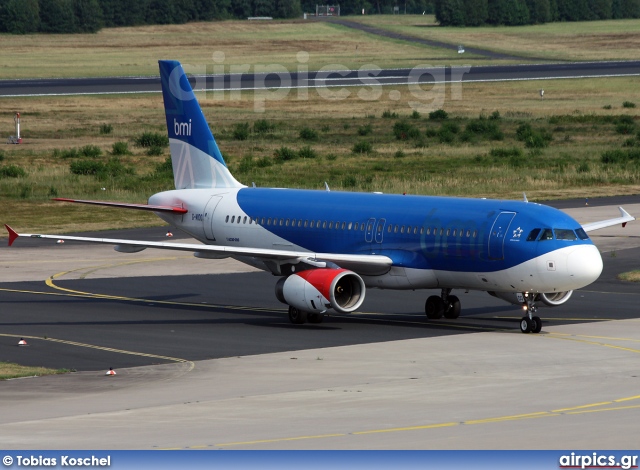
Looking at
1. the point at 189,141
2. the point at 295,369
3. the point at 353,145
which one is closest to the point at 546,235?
the point at 295,369

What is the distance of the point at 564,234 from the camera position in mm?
38188

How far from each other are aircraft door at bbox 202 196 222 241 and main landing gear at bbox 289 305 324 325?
706cm

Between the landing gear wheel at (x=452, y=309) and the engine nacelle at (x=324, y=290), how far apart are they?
3.95 m

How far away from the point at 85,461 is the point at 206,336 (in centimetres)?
1839

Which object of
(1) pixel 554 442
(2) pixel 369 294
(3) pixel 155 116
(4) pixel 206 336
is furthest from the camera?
(3) pixel 155 116

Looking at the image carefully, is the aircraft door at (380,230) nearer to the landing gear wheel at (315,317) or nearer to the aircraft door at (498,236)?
the landing gear wheel at (315,317)

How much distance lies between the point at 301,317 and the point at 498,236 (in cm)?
723

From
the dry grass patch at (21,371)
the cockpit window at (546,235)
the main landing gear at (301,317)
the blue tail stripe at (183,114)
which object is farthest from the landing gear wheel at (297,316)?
the dry grass patch at (21,371)

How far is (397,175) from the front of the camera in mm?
89125

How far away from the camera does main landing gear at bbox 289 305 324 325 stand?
4103cm

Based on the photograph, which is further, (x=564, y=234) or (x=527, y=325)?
(x=527, y=325)

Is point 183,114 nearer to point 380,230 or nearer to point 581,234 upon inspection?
point 380,230

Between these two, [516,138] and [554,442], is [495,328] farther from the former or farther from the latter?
[516,138]

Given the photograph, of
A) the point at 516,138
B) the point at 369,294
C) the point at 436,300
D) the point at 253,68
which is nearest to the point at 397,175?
the point at 516,138
